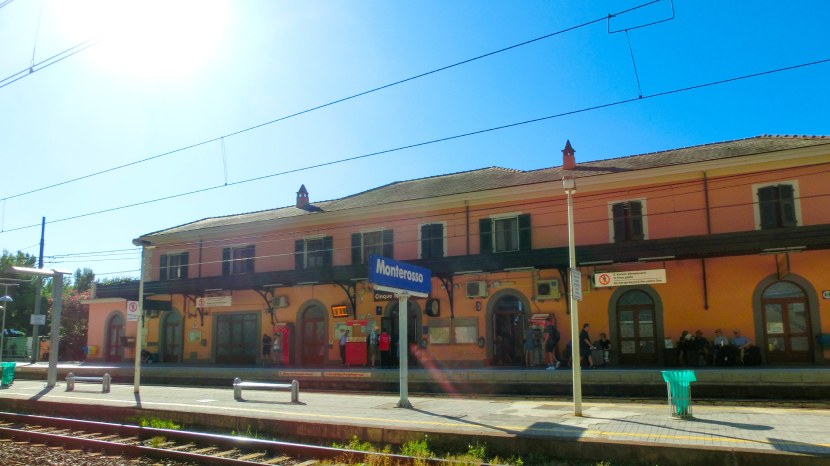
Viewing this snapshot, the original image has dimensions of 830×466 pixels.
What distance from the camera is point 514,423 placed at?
1004cm

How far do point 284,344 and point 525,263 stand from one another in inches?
453

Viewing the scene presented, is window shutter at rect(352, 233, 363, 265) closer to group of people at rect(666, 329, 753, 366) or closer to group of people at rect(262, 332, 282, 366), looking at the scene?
group of people at rect(262, 332, 282, 366)

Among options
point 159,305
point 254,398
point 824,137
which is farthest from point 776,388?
point 159,305

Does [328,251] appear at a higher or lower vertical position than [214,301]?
higher

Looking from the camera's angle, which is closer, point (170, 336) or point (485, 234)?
point (485, 234)

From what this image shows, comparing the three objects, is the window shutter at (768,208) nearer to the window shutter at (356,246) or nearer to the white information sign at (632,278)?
the white information sign at (632,278)

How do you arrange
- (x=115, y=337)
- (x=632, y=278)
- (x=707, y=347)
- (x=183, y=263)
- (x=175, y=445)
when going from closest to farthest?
(x=175, y=445), (x=707, y=347), (x=632, y=278), (x=183, y=263), (x=115, y=337)

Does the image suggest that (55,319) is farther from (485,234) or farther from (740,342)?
(740,342)

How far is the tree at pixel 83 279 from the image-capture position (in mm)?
68250

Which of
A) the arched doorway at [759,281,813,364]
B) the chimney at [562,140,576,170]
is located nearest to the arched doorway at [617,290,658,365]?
the arched doorway at [759,281,813,364]

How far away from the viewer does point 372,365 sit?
22.0 m

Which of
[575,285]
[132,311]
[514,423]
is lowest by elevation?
[514,423]

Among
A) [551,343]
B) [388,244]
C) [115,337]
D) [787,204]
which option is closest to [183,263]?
[115,337]

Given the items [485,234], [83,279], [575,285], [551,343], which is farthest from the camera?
[83,279]
